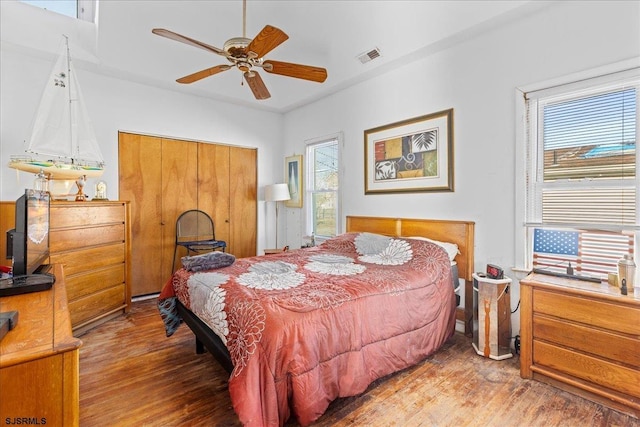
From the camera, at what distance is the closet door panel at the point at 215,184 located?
4.49 metres

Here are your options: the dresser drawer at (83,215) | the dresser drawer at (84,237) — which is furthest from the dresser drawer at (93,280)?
the dresser drawer at (83,215)

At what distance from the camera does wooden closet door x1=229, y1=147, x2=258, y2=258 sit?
4.82 meters

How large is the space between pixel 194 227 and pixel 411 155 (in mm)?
3061

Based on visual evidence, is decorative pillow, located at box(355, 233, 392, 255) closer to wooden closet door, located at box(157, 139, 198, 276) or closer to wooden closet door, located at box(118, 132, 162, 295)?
wooden closet door, located at box(157, 139, 198, 276)

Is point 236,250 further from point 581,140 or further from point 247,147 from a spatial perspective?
point 581,140

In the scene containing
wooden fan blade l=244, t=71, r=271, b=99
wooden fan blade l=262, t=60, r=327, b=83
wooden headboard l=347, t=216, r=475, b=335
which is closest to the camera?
wooden fan blade l=262, t=60, r=327, b=83

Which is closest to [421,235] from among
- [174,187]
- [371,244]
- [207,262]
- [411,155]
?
[371,244]

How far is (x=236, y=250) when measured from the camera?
4.88 metres

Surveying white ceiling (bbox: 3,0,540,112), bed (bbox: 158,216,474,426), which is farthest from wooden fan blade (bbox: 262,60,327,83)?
bed (bbox: 158,216,474,426)

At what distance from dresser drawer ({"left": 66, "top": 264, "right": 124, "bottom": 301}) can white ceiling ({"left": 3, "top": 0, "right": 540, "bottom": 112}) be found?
2.27m

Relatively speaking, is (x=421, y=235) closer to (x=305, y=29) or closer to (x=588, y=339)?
(x=588, y=339)

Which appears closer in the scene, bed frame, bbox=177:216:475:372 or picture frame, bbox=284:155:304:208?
bed frame, bbox=177:216:475:372

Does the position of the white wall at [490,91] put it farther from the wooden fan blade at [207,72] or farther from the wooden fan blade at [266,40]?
the wooden fan blade at [207,72]

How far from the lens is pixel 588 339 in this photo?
1914 millimetres
